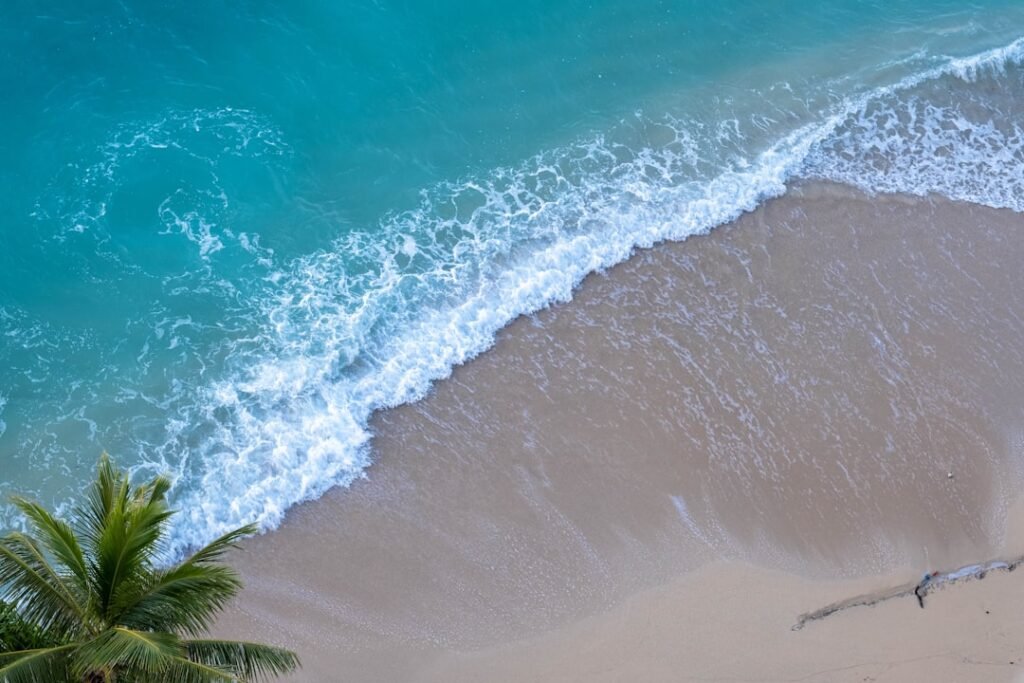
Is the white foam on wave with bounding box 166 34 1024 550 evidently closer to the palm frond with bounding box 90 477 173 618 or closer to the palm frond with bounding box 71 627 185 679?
the palm frond with bounding box 90 477 173 618

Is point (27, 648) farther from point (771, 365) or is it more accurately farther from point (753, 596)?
point (771, 365)

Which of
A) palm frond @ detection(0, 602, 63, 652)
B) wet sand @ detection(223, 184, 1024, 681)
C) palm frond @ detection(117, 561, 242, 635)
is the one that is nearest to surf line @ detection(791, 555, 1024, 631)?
wet sand @ detection(223, 184, 1024, 681)

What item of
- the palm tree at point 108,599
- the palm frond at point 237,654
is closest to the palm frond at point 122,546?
the palm tree at point 108,599

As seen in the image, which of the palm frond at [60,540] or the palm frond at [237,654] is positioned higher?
the palm frond at [60,540]

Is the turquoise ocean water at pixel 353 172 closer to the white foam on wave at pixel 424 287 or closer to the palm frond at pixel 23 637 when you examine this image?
the white foam on wave at pixel 424 287

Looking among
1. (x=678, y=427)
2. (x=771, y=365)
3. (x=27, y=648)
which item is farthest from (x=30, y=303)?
(x=771, y=365)

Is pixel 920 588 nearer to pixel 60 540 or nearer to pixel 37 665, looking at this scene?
pixel 60 540
